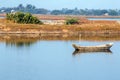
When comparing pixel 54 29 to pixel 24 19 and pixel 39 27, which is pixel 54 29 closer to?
pixel 39 27

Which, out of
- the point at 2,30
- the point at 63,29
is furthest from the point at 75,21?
the point at 2,30

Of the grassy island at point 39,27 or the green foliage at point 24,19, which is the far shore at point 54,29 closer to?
the grassy island at point 39,27

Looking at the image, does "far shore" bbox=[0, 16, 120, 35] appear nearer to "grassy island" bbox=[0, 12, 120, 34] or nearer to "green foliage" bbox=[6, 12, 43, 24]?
"grassy island" bbox=[0, 12, 120, 34]

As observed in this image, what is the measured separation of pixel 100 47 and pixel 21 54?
8.00m

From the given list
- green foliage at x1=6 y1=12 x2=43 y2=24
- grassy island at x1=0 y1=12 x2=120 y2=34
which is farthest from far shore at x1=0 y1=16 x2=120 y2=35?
green foliage at x1=6 y1=12 x2=43 y2=24

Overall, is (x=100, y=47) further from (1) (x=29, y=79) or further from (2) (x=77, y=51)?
(1) (x=29, y=79)

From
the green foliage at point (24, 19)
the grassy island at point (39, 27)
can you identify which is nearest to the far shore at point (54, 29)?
the grassy island at point (39, 27)

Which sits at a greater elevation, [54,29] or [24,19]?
[24,19]

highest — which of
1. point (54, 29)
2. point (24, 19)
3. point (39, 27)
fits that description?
point (24, 19)

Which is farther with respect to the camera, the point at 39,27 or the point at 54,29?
the point at 54,29

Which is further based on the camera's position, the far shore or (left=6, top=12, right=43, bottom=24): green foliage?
(left=6, top=12, right=43, bottom=24): green foliage

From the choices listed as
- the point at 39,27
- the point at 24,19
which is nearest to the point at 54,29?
the point at 39,27

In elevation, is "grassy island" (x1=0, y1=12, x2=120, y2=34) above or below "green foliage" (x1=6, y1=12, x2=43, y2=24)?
below

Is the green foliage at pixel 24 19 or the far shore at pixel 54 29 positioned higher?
the green foliage at pixel 24 19
